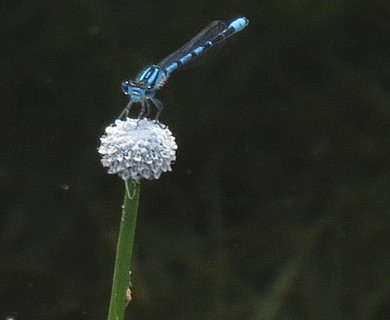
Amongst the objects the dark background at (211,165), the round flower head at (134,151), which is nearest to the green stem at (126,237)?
the round flower head at (134,151)

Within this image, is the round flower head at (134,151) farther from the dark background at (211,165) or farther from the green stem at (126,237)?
the dark background at (211,165)

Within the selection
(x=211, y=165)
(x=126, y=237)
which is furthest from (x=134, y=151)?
(x=211, y=165)

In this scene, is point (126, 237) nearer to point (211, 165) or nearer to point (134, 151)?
point (134, 151)

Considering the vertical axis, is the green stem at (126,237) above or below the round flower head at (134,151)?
below

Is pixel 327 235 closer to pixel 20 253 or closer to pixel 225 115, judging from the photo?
pixel 225 115

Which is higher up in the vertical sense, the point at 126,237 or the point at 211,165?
the point at 211,165

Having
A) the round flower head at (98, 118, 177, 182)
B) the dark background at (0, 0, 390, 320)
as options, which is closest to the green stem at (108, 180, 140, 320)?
the round flower head at (98, 118, 177, 182)
